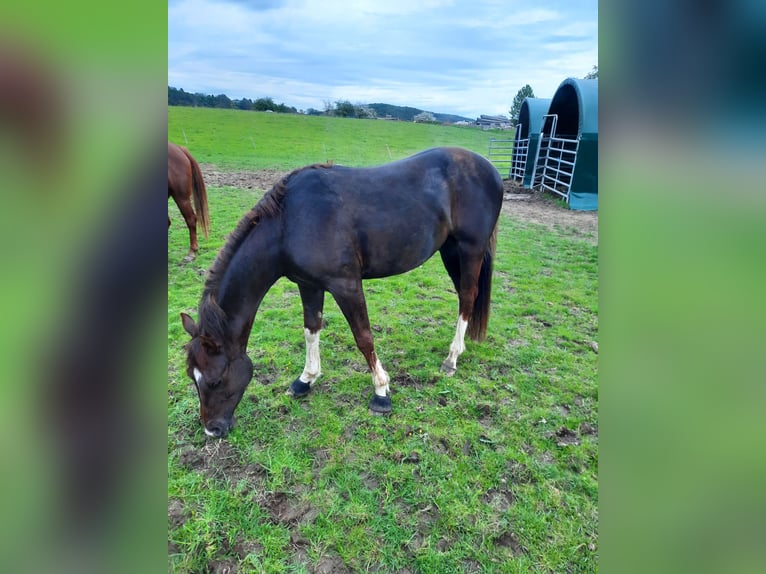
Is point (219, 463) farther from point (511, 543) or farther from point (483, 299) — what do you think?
point (483, 299)

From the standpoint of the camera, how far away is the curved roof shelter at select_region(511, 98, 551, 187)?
577 inches

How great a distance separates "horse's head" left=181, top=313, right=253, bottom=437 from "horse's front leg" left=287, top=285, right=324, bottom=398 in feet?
2.22

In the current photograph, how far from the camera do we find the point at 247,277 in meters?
2.67

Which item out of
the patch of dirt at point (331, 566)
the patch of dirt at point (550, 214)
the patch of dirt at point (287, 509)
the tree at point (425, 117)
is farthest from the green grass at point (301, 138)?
the patch of dirt at point (331, 566)

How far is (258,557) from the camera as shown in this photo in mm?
2025

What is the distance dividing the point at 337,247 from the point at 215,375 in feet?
3.85

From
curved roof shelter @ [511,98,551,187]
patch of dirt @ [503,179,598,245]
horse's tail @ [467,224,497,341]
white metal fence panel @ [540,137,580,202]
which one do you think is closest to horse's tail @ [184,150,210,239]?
horse's tail @ [467,224,497,341]

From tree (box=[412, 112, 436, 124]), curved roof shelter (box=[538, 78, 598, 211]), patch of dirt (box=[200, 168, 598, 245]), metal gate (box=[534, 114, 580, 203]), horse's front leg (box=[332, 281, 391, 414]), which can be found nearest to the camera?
horse's front leg (box=[332, 281, 391, 414])

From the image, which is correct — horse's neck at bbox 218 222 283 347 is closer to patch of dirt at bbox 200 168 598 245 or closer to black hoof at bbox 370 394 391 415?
black hoof at bbox 370 394 391 415
